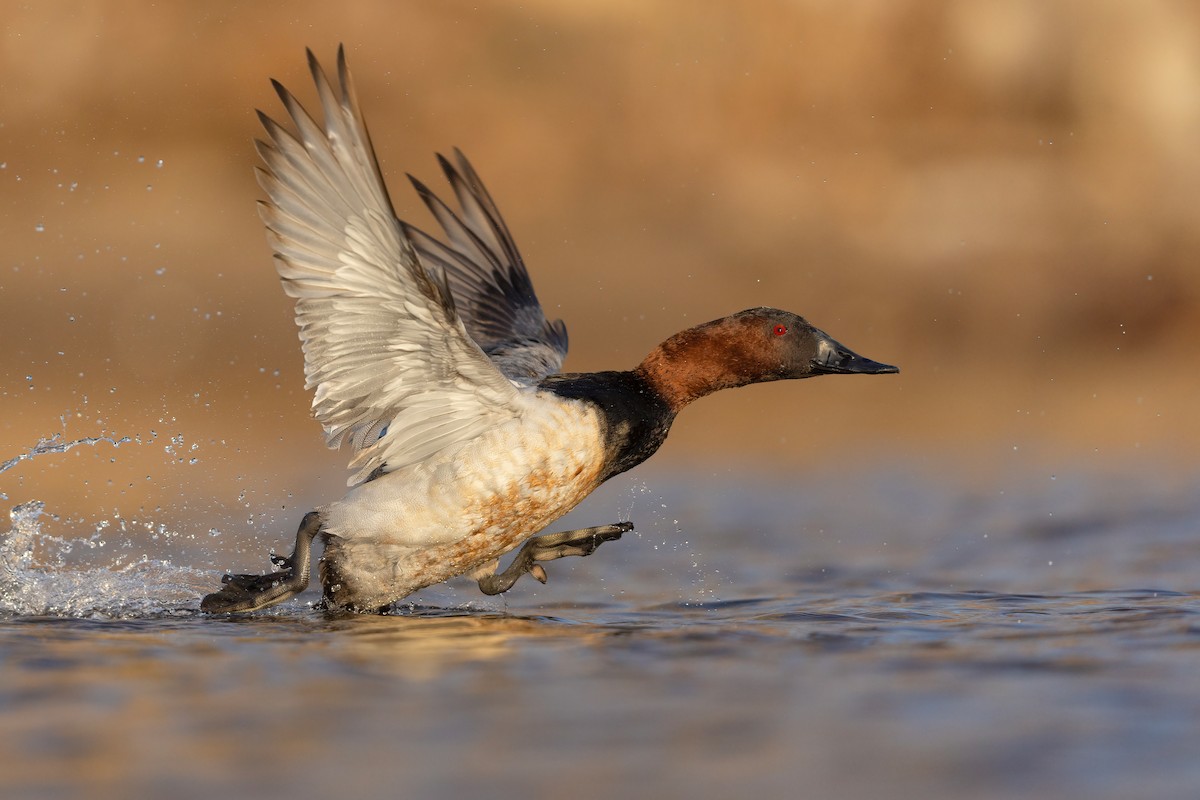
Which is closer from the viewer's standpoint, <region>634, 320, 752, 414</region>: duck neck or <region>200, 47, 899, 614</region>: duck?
<region>200, 47, 899, 614</region>: duck

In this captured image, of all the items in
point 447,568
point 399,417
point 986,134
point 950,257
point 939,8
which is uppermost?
point 939,8

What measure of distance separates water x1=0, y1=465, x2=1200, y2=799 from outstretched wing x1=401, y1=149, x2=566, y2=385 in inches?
50.2

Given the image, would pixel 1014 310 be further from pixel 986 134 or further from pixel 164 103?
pixel 164 103

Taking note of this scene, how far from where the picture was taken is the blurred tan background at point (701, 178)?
15438 millimetres

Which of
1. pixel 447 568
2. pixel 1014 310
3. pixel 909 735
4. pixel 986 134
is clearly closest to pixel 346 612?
pixel 447 568

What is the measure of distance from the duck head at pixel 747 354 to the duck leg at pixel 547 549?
677mm

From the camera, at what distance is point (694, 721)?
4.66 m

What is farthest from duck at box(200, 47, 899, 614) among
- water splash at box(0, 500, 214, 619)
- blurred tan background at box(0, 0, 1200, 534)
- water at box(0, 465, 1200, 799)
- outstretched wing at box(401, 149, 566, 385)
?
blurred tan background at box(0, 0, 1200, 534)

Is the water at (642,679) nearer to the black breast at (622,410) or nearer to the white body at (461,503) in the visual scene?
the white body at (461,503)

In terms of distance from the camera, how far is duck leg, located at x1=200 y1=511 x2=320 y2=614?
21.6 feet

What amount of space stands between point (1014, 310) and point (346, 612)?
13.4 meters

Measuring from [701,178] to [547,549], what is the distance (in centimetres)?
1313

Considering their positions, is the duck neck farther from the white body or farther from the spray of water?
the spray of water

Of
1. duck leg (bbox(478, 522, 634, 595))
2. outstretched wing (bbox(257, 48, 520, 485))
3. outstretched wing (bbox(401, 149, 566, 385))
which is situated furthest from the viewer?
outstretched wing (bbox(401, 149, 566, 385))
